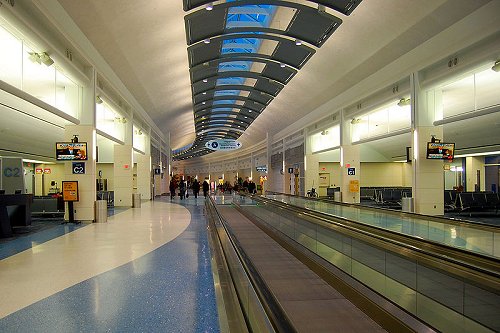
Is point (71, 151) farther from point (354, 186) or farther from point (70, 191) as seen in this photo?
point (354, 186)

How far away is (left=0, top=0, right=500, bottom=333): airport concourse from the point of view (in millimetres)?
4703

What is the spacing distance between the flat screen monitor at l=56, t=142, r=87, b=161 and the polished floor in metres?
3.42

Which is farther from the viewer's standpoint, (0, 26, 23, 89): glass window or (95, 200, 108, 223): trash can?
(95, 200, 108, 223): trash can

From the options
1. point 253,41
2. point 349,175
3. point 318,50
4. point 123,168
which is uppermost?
point 253,41

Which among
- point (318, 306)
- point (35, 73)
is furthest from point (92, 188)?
point (318, 306)

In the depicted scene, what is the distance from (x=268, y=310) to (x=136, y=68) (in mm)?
14638

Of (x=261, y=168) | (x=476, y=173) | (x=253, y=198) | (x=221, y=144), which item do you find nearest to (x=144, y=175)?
(x=253, y=198)

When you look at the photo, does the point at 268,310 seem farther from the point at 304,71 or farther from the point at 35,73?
the point at 304,71

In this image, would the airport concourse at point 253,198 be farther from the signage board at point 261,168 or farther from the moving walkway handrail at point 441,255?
the signage board at point 261,168

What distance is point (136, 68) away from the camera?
50.9ft

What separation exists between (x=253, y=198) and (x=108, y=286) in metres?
15.3

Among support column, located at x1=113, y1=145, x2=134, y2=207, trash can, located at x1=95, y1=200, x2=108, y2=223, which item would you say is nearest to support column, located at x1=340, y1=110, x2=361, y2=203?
support column, located at x1=113, y1=145, x2=134, y2=207

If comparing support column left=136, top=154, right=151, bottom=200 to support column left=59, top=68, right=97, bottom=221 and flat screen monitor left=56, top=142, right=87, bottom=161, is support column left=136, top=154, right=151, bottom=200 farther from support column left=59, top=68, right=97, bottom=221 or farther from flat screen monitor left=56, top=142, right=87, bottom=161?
flat screen monitor left=56, top=142, right=87, bottom=161

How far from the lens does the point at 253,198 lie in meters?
20.5
